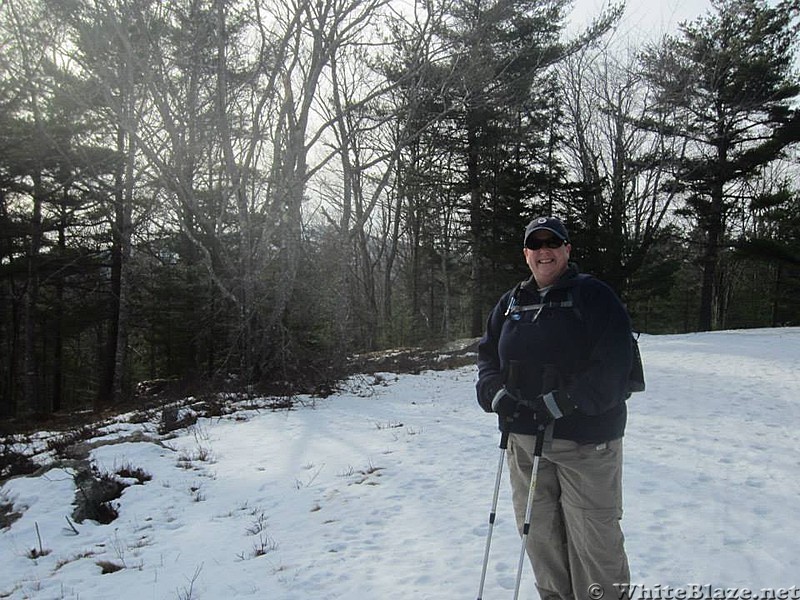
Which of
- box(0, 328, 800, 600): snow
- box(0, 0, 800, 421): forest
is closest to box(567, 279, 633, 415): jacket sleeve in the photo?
box(0, 328, 800, 600): snow

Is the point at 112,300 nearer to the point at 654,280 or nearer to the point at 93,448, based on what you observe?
the point at 93,448

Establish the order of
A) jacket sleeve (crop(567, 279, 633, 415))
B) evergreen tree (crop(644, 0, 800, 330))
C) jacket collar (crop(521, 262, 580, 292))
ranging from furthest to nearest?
evergreen tree (crop(644, 0, 800, 330)), jacket collar (crop(521, 262, 580, 292)), jacket sleeve (crop(567, 279, 633, 415))

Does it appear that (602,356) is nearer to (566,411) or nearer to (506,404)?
(566,411)

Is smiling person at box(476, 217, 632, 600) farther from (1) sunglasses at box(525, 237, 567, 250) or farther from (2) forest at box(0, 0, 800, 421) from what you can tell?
(2) forest at box(0, 0, 800, 421)

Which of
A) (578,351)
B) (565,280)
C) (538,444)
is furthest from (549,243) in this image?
(538,444)

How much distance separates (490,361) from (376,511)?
2.38m

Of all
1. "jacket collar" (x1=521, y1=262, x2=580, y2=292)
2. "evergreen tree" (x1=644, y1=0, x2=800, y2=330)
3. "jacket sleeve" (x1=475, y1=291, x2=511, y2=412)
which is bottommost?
"jacket sleeve" (x1=475, y1=291, x2=511, y2=412)

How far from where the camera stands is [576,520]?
2480 mm

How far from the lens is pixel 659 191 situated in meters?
22.9

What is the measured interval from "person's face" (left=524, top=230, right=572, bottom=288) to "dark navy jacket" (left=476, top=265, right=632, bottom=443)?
0.05m

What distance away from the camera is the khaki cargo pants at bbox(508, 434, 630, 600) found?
244 centimetres

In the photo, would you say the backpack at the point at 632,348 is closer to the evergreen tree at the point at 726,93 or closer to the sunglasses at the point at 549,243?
the sunglasses at the point at 549,243

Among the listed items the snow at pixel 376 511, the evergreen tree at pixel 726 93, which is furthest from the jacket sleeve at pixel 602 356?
the evergreen tree at pixel 726 93

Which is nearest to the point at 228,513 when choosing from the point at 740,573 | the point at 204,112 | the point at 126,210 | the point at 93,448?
the point at 93,448
